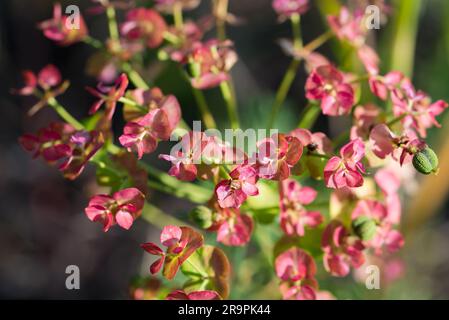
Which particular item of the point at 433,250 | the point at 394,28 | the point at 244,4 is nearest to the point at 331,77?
the point at 394,28

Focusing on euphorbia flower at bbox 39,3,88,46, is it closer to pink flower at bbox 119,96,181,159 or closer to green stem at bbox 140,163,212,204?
green stem at bbox 140,163,212,204

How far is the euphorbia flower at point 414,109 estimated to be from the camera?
1.23 m

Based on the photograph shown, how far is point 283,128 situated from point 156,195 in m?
0.99

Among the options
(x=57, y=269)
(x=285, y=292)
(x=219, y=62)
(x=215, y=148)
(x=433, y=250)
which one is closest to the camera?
(x=215, y=148)

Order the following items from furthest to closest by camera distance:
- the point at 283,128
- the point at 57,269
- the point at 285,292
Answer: the point at 57,269 < the point at 283,128 < the point at 285,292

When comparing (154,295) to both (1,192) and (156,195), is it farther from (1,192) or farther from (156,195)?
(1,192)

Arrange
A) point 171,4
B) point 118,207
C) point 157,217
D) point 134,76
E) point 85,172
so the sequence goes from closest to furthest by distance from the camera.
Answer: point 118,207, point 134,76, point 171,4, point 157,217, point 85,172

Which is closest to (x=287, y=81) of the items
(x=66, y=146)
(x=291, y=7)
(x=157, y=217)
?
(x=291, y=7)

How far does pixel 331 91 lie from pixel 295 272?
41 centimetres

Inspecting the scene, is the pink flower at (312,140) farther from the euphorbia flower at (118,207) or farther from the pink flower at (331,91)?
the euphorbia flower at (118,207)

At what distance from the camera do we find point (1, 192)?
271cm

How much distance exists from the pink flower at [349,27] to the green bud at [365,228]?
0.53m

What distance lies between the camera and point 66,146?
1.23m

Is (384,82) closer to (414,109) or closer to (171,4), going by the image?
(414,109)
